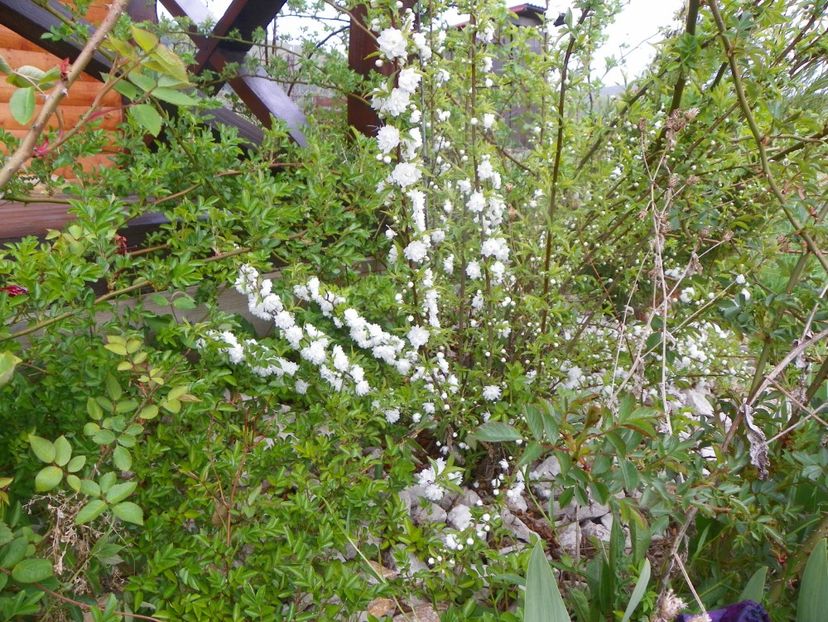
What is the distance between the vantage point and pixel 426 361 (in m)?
1.83

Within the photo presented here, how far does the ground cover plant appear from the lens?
3.64ft

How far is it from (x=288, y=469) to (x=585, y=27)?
1.37m

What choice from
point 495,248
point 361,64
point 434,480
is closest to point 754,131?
point 495,248

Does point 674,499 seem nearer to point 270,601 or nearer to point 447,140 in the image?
point 270,601

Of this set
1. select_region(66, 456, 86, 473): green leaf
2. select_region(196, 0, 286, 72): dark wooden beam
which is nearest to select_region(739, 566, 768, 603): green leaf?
select_region(66, 456, 86, 473): green leaf

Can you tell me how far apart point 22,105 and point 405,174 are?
1067 mm

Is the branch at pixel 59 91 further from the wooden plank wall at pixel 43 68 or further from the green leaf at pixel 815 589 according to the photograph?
the wooden plank wall at pixel 43 68

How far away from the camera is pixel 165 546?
1.26 meters

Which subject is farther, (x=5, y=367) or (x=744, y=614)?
(x=744, y=614)

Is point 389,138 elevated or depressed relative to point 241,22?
depressed

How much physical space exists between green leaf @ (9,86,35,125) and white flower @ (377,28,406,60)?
3.35 feet

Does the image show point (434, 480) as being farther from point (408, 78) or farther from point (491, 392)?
point (408, 78)

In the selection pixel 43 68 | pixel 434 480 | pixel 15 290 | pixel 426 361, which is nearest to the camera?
pixel 15 290

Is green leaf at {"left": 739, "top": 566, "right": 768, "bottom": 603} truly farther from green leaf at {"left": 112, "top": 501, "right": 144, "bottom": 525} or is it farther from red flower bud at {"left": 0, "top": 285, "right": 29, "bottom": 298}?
red flower bud at {"left": 0, "top": 285, "right": 29, "bottom": 298}
